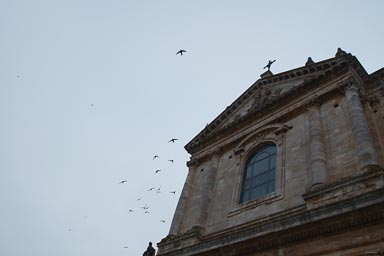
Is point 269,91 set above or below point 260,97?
above

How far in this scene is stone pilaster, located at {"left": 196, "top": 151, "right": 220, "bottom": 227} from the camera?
43.0 ft

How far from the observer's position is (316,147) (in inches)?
432

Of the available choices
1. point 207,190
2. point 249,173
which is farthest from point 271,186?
point 207,190

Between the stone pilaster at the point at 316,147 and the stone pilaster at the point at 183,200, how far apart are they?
5.82m

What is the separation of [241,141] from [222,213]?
3476 mm

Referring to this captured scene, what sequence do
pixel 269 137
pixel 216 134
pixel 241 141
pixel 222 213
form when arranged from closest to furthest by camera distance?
1. pixel 222 213
2. pixel 269 137
3. pixel 241 141
4. pixel 216 134

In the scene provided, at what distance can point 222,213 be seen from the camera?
12.7 meters

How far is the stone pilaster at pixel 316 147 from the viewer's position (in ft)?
33.0

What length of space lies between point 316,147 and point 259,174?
8.96ft

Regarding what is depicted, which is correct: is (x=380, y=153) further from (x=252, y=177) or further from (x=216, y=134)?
(x=216, y=134)

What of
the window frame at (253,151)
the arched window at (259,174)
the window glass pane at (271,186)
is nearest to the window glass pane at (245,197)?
the arched window at (259,174)

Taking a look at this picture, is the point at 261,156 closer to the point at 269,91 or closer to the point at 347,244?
the point at 269,91

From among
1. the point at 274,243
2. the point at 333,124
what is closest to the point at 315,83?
the point at 333,124

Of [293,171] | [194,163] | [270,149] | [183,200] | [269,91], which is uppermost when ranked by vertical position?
[269,91]
